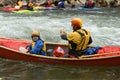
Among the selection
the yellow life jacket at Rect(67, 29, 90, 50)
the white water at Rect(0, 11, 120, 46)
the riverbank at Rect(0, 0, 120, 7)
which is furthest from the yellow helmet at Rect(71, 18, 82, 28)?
the riverbank at Rect(0, 0, 120, 7)

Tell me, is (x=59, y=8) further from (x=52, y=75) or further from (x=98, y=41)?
(x=52, y=75)

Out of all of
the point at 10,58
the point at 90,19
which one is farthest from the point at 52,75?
the point at 90,19

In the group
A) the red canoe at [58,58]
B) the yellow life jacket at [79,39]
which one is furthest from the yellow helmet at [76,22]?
the red canoe at [58,58]

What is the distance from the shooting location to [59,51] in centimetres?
873

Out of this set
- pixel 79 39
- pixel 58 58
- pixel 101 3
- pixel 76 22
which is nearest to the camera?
pixel 76 22

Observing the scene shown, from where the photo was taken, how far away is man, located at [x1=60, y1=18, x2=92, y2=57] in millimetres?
8203

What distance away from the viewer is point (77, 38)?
8.23 metres

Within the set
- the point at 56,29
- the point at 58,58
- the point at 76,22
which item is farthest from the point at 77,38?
the point at 56,29

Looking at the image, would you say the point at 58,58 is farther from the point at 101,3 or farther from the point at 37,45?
the point at 101,3

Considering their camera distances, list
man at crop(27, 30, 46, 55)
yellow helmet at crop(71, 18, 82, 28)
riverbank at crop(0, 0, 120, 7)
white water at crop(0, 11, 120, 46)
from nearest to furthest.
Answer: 1. yellow helmet at crop(71, 18, 82, 28)
2. man at crop(27, 30, 46, 55)
3. white water at crop(0, 11, 120, 46)
4. riverbank at crop(0, 0, 120, 7)

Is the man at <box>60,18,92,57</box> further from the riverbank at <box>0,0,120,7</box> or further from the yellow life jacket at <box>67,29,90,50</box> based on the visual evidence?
the riverbank at <box>0,0,120,7</box>

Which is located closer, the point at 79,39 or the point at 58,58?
the point at 79,39

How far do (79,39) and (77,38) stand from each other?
7cm

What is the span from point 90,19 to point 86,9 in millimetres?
4798
